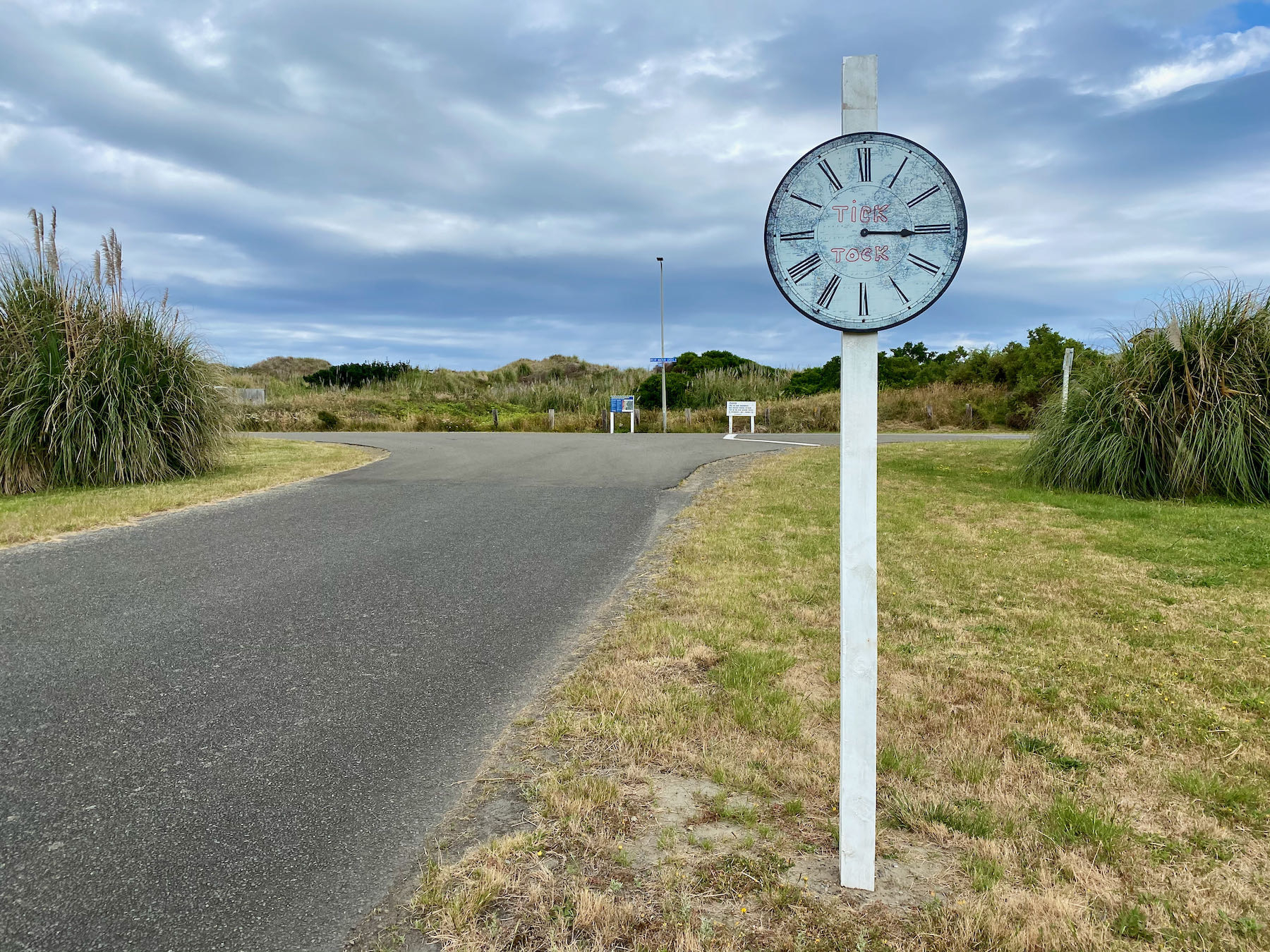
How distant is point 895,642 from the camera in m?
4.91

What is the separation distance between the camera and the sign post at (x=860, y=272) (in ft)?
8.47

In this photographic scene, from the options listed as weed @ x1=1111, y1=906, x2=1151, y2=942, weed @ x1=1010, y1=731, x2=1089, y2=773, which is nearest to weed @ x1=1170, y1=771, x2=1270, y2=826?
weed @ x1=1010, y1=731, x2=1089, y2=773

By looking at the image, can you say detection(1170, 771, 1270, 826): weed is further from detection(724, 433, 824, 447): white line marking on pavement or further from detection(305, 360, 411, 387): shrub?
detection(305, 360, 411, 387): shrub

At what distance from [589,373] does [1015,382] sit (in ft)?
97.2

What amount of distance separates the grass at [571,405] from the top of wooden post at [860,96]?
81.4 ft

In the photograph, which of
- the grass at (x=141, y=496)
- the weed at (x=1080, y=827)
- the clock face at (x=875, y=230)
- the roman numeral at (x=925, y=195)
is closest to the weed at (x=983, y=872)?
the weed at (x=1080, y=827)

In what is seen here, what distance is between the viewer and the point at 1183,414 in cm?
1033

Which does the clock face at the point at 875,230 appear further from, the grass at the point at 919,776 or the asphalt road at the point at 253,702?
the asphalt road at the point at 253,702

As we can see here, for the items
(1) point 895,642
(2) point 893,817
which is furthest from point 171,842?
(1) point 895,642

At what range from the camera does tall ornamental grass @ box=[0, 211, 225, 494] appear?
1088 centimetres

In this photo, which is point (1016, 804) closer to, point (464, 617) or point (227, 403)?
point (464, 617)

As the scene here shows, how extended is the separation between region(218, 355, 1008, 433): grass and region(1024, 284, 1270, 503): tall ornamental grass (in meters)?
19.3

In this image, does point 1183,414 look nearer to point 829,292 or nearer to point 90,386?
point 829,292

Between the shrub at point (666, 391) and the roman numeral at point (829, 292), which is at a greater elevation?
the shrub at point (666, 391)
